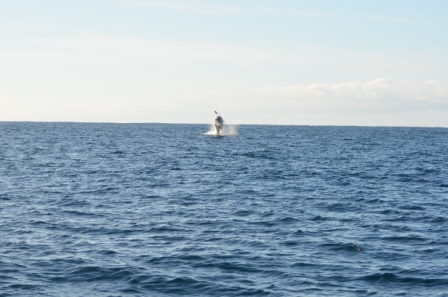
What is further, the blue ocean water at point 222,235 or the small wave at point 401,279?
the small wave at point 401,279

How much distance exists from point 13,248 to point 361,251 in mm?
17260

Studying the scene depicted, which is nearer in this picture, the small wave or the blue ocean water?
the blue ocean water

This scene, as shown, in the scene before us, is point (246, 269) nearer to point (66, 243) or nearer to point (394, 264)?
point (394, 264)

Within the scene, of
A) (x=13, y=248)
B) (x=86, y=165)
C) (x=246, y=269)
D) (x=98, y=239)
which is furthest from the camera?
(x=86, y=165)

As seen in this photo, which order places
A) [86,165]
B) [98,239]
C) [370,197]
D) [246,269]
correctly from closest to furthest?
[246,269] → [98,239] → [370,197] → [86,165]

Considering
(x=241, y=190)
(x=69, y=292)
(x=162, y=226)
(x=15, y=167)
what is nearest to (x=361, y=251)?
(x=162, y=226)

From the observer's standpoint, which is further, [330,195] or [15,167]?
[15,167]

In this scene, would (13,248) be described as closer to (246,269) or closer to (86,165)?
(246,269)

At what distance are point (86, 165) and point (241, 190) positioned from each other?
29686 millimetres

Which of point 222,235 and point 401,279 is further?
point 222,235

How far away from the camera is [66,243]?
30.2 meters

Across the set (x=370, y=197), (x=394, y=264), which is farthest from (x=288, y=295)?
(x=370, y=197)

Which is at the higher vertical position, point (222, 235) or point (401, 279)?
point (222, 235)

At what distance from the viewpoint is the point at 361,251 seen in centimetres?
2912
